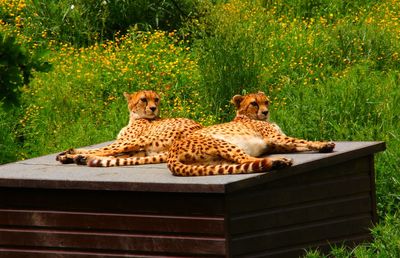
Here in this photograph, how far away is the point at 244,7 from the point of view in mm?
12734

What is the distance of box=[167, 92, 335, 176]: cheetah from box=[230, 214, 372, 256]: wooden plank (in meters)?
0.38

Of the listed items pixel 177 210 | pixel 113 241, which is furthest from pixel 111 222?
pixel 177 210

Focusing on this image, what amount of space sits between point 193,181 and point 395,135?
280cm

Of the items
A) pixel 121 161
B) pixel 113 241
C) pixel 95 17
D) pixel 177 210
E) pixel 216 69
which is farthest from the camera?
pixel 95 17

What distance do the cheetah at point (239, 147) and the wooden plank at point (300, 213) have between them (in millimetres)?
281

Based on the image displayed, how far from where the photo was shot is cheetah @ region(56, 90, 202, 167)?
261 inches

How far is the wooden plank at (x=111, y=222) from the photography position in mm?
5590

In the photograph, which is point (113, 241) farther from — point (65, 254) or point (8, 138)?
point (8, 138)

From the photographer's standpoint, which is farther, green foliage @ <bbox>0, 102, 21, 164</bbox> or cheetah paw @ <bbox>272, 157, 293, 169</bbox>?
green foliage @ <bbox>0, 102, 21, 164</bbox>

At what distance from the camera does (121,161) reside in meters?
6.59

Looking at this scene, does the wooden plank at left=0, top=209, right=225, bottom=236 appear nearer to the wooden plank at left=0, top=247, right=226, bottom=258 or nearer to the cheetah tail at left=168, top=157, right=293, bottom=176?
the wooden plank at left=0, top=247, right=226, bottom=258

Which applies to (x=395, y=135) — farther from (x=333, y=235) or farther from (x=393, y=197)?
(x=333, y=235)

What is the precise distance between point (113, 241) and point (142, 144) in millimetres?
1003

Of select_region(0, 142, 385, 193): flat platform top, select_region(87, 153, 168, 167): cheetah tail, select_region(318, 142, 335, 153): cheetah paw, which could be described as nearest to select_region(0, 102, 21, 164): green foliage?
select_region(0, 142, 385, 193): flat platform top
